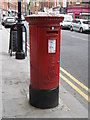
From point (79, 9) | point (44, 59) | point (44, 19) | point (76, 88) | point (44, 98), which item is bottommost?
point (76, 88)

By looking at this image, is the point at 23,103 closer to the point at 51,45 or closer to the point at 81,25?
the point at 51,45

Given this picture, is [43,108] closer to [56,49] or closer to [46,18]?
[56,49]

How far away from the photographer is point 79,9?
156 ft

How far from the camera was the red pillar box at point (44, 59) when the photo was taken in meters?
3.69

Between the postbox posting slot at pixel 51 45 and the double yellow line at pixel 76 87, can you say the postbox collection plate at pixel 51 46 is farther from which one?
the double yellow line at pixel 76 87

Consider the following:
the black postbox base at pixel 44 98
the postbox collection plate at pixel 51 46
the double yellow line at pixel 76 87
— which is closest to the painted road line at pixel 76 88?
the double yellow line at pixel 76 87

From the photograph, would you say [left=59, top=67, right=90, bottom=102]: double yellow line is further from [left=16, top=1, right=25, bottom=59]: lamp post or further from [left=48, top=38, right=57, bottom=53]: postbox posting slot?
[left=16, top=1, right=25, bottom=59]: lamp post

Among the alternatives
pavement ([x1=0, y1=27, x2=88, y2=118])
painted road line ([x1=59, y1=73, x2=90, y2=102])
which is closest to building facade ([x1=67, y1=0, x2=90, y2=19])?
painted road line ([x1=59, y1=73, x2=90, y2=102])

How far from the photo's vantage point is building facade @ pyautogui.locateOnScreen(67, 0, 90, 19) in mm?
46116

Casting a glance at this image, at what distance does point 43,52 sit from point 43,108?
3.25 feet

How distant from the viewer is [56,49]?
152 inches

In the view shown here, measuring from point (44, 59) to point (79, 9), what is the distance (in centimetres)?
4561

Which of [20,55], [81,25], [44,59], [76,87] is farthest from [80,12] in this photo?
[44,59]

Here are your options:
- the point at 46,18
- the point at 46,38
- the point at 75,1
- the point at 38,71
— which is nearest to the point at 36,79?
the point at 38,71
